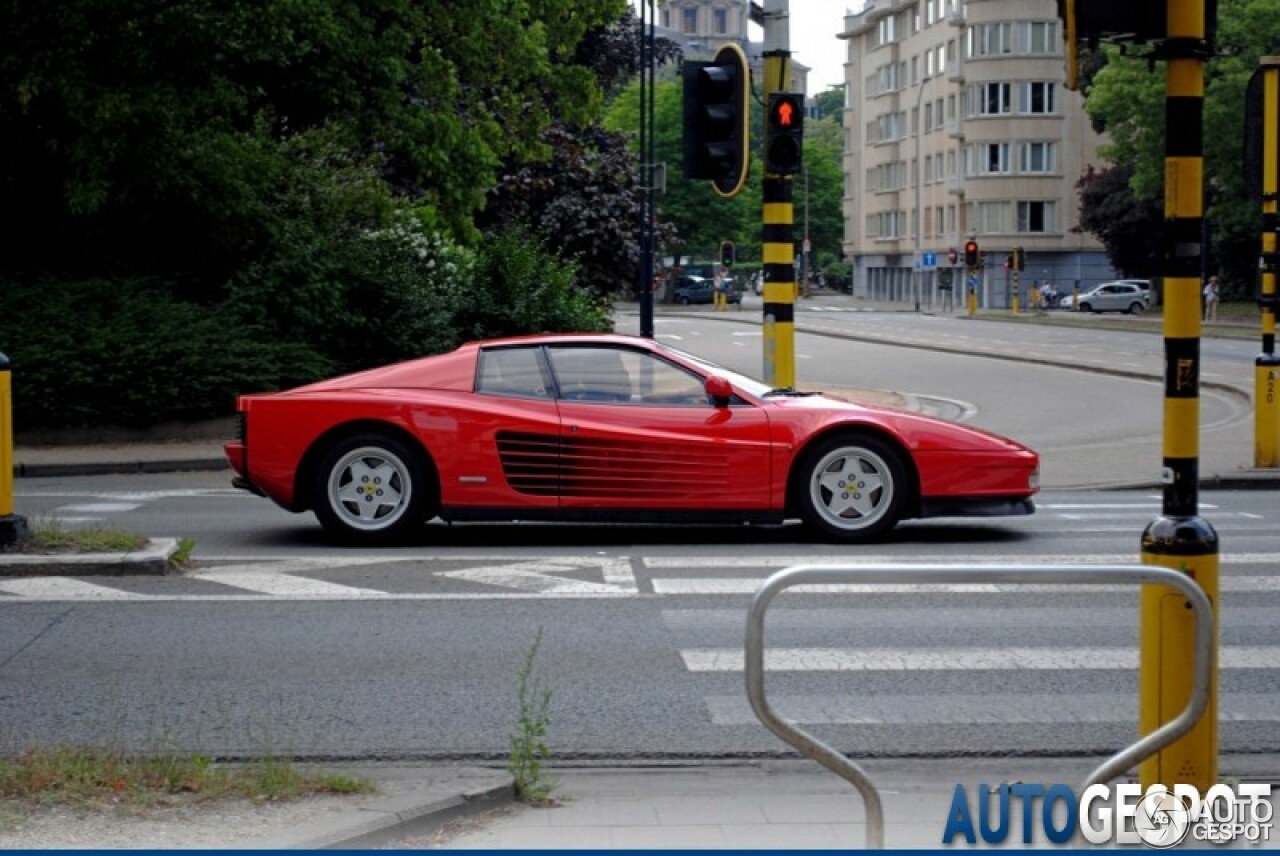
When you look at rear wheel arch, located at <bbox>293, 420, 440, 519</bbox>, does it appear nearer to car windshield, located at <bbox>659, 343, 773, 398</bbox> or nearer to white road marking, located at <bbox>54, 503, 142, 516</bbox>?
car windshield, located at <bbox>659, 343, 773, 398</bbox>

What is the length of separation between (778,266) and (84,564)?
7.23m

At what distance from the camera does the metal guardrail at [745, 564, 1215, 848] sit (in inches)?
203

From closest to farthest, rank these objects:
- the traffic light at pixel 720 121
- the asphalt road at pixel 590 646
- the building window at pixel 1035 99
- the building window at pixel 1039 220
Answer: the asphalt road at pixel 590 646 < the traffic light at pixel 720 121 < the building window at pixel 1035 99 < the building window at pixel 1039 220

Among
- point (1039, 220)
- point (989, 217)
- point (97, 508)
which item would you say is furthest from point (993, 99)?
point (97, 508)

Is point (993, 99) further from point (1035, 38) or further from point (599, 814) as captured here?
point (599, 814)

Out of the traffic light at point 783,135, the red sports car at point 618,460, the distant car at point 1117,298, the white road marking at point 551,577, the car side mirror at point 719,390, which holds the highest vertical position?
the traffic light at point 783,135

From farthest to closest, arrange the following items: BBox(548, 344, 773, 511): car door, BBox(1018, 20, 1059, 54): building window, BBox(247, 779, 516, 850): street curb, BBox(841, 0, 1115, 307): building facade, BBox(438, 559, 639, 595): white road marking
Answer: BBox(841, 0, 1115, 307): building facade, BBox(1018, 20, 1059, 54): building window, BBox(548, 344, 773, 511): car door, BBox(438, 559, 639, 595): white road marking, BBox(247, 779, 516, 850): street curb

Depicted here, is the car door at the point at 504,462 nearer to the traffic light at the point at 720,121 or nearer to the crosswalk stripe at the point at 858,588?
the crosswalk stripe at the point at 858,588

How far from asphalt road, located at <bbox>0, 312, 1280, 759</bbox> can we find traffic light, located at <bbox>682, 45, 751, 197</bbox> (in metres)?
3.97

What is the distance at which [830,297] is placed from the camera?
138000 millimetres

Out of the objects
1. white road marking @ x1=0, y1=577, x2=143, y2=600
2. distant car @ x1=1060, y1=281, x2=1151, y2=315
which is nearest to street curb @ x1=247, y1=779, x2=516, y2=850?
white road marking @ x1=0, y1=577, x2=143, y2=600

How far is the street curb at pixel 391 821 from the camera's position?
18.8ft

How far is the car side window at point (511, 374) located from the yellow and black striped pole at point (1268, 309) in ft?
25.2

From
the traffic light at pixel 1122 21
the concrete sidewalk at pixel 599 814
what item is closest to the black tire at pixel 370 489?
the concrete sidewalk at pixel 599 814
